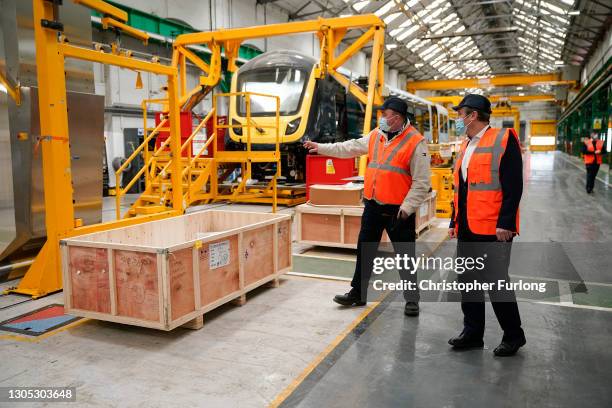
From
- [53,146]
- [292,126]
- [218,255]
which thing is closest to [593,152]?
[292,126]

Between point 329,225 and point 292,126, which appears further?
point 292,126

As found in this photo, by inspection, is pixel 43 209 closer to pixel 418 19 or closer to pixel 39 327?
pixel 39 327

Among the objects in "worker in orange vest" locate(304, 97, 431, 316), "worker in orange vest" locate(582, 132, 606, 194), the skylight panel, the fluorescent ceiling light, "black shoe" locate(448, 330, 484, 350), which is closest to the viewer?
"black shoe" locate(448, 330, 484, 350)

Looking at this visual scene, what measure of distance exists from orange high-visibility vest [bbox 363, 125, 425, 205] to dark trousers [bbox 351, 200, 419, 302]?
4.2 inches

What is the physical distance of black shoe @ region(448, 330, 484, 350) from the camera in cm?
367

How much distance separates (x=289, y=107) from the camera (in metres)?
11.6

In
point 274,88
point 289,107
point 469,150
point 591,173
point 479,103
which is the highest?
point 274,88

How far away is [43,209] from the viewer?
5727 mm

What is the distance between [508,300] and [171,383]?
237 centimetres

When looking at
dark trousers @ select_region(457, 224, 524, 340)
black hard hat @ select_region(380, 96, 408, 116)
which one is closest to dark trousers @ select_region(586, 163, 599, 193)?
black hard hat @ select_region(380, 96, 408, 116)

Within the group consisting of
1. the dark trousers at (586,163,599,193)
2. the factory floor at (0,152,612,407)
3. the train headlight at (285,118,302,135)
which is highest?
the train headlight at (285,118,302,135)

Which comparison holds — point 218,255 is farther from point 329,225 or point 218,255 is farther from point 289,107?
point 289,107

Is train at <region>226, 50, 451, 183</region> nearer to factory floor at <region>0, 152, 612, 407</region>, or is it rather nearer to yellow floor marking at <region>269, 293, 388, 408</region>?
factory floor at <region>0, 152, 612, 407</region>

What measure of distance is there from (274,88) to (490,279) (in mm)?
9285
